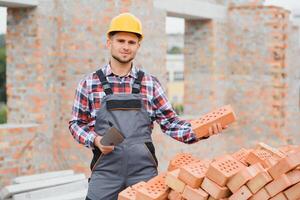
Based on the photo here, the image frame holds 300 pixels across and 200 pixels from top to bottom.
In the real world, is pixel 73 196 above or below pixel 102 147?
below

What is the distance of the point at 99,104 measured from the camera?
407 cm

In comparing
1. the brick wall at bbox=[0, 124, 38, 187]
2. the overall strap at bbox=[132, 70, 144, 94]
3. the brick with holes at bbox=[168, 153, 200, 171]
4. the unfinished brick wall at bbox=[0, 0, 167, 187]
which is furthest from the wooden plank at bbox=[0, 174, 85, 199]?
the overall strap at bbox=[132, 70, 144, 94]

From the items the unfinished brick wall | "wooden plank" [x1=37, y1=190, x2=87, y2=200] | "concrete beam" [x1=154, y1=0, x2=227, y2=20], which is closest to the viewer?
"wooden plank" [x1=37, y1=190, x2=87, y2=200]

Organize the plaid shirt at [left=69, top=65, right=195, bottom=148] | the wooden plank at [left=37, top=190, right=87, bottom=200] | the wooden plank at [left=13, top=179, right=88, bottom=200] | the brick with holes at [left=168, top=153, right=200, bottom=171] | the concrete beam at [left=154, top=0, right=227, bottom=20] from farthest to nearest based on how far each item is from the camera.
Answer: the concrete beam at [left=154, top=0, right=227, bottom=20], the wooden plank at [left=13, top=179, right=88, bottom=200], the wooden plank at [left=37, top=190, right=87, bottom=200], the brick with holes at [left=168, top=153, right=200, bottom=171], the plaid shirt at [left=69, top=65, right=195, bottom=148]

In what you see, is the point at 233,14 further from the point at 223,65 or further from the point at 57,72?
the point at 57,72

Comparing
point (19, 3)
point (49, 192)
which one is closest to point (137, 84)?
point (49, 192)

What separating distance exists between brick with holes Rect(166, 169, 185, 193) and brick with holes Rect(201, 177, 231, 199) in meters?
0.13

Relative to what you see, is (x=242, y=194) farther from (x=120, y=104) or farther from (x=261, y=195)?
(x=120, y=104)

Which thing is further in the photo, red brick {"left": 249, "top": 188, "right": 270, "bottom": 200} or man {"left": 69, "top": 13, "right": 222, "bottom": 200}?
man {"left": 69, "top": 13, "right": 222, "bottom": 200}

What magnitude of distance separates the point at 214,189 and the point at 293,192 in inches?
17.2

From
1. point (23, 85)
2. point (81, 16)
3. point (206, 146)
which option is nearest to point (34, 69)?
point (23, 85)

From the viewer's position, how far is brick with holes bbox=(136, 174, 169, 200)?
3.61m

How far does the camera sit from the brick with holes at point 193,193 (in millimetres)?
3539

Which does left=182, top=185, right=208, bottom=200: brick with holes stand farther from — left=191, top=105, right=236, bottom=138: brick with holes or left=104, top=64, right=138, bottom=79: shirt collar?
left=104, top=64, right=138, bottom=79: shirt collar
